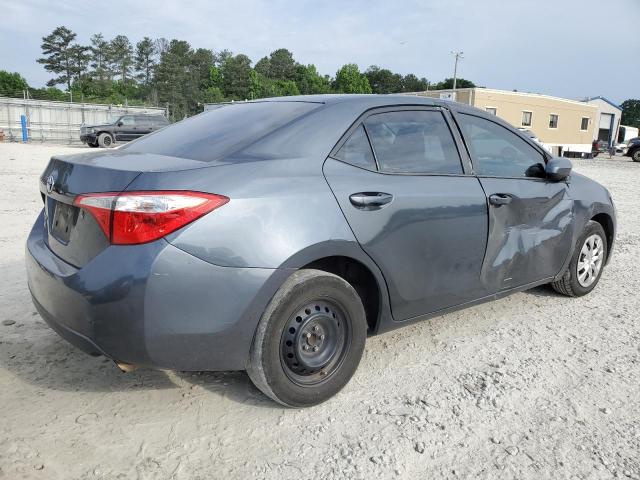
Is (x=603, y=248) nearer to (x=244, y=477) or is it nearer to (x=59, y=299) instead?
(x=244, y=477)

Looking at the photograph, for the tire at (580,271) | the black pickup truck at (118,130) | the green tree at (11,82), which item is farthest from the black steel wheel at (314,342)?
the green tree at (11,82)

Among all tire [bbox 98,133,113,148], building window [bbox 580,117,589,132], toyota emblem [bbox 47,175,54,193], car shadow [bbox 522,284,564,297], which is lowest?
car shadow [bbox 522,284,564,297]

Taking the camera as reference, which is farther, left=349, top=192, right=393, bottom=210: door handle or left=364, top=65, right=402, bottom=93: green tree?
left=364, top=65, right=402, bottom=93: green tree

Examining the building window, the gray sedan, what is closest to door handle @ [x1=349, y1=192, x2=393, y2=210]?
the gray sedan

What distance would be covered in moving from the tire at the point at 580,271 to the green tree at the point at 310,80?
89891mm

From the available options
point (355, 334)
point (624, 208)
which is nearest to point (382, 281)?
point (355, 334)

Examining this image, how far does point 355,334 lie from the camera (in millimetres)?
2816

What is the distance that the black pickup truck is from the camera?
80.8 feet

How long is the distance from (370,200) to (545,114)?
53.2 m

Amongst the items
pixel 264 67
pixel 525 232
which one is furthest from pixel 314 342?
pixel 264 67

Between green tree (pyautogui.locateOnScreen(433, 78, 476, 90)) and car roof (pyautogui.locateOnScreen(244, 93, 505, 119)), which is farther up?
green tree (pyautogui.locateOnScreen(433, 78, 476, 90))

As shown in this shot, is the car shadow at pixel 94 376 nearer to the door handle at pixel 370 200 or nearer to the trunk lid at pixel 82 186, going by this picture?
the trunk lid at pixel 82 186

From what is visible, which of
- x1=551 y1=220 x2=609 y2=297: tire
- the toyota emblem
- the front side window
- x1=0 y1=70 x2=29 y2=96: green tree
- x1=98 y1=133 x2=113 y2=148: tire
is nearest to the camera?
the toyota emblem

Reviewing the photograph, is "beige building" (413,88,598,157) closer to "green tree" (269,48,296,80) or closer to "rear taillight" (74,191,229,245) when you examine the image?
"rear taillight" (74,191,229,245)
